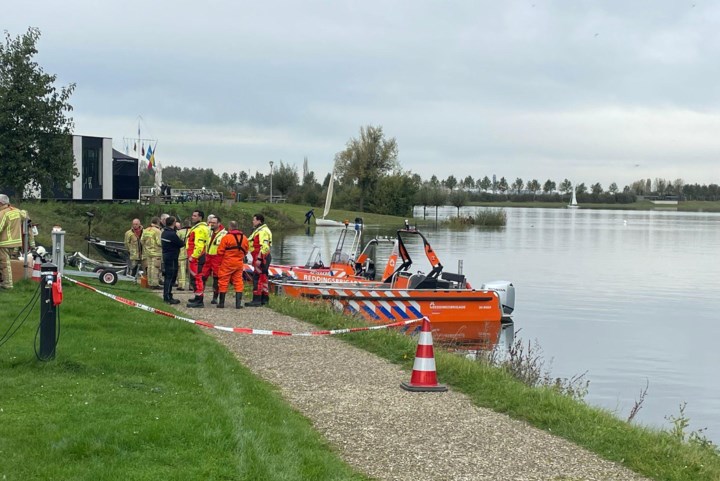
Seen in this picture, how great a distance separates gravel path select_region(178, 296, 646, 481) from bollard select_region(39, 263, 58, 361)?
94.6 inches

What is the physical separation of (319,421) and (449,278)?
14.2 meters

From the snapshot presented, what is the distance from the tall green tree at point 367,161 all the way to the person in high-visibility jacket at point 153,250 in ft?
272

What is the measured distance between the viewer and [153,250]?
18.2m

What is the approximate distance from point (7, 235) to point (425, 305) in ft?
32.1

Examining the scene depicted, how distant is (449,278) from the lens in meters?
21.2

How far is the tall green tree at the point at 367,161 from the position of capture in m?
102

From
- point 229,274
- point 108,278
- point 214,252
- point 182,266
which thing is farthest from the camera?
point 182,266

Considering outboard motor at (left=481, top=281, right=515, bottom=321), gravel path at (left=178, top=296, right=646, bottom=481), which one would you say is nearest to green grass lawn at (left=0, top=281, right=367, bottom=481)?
gravel path at (left=178, top=296, right=646, bottom=481)

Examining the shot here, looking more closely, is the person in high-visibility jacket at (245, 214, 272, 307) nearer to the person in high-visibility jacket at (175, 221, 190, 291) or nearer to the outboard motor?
the person in high-visibility jacket at (175, 221, 190, 291)

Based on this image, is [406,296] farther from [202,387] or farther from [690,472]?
[690,472]

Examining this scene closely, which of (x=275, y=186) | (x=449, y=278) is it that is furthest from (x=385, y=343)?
(x=275, y=186)

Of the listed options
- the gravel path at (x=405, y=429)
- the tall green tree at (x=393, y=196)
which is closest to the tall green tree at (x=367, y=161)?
the tall green tree at (x=393, y=196)

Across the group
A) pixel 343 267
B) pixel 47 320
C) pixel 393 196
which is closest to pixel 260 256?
pixel 343 267

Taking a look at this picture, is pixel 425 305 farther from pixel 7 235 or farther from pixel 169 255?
pixel 7 235
